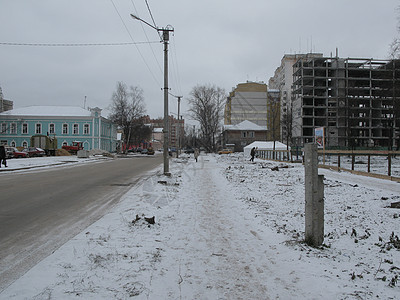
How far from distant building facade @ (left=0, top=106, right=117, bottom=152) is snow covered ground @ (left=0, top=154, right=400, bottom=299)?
55316 millimetres

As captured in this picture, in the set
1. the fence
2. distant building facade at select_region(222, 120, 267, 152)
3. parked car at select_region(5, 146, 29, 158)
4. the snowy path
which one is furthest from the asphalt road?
distant building facade at select_region(222, 120, 267, 152)

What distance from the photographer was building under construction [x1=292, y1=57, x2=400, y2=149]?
76125 mm

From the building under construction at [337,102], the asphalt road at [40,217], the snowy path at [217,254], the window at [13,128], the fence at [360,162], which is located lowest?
the snowy path at [217,254]

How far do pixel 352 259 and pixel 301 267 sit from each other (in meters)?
0.85

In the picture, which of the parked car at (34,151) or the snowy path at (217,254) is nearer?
the snowy path at (217,254)

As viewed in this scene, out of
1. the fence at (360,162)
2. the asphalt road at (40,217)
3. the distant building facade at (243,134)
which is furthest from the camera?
the distant building facade at (243,134)

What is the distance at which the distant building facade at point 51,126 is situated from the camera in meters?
57.8

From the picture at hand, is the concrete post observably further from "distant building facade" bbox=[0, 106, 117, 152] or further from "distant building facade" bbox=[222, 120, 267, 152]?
"distant building facade" bbox=[222, 120, 267, 152]

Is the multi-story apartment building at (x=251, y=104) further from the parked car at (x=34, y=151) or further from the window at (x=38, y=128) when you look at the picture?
the parked car at (x=34, y=151)

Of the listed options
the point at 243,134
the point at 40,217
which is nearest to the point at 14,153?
the point at 40,217

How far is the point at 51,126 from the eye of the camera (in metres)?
58.8

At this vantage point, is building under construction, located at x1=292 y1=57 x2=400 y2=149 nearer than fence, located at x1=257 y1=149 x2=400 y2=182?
No

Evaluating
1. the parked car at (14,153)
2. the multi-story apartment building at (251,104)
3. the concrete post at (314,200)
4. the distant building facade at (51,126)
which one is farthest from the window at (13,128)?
the multi-story apartment building at (251,104)

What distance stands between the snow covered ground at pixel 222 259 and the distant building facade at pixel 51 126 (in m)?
55.3
